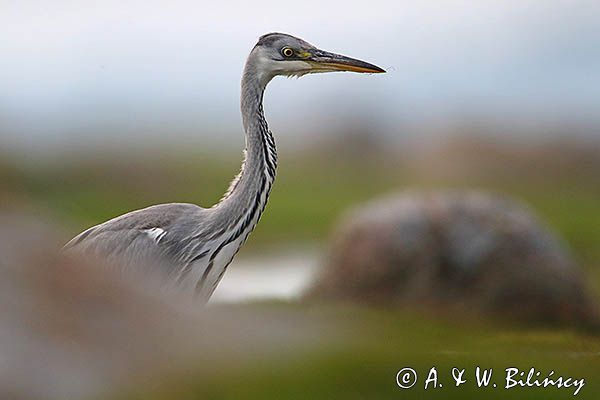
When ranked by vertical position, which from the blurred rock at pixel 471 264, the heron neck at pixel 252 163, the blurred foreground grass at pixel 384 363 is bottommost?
the blurred foreground grass at pixel 384 363

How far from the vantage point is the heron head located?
8.10 metres

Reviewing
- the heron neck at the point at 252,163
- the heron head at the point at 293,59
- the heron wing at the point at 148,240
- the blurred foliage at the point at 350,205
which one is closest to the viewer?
the blurred foliage at the point at 350,205

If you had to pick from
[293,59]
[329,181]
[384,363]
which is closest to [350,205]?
[329,181]

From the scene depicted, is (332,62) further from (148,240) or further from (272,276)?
(272,276)

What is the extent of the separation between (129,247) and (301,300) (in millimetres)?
6523

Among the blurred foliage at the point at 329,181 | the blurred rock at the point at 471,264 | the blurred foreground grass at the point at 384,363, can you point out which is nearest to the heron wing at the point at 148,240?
the blurred foreground grass at the point at 384,363

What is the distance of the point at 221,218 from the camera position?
312 inches

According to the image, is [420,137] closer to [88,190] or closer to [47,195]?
[88,190]

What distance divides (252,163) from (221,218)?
394mm

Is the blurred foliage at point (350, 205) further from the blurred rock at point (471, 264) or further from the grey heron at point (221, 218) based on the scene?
the grey heron at point (221, 218)

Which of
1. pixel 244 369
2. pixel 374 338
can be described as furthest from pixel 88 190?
pixel 244 369

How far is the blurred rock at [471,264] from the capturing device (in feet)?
43.7

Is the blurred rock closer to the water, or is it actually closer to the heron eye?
the water

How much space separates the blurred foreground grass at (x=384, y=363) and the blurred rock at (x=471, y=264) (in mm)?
578
